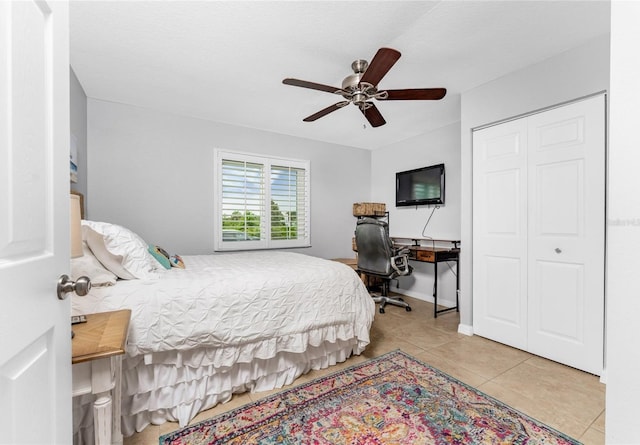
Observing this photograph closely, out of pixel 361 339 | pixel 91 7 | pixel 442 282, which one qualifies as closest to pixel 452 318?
pixel 442 282

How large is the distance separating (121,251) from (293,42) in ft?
6.07

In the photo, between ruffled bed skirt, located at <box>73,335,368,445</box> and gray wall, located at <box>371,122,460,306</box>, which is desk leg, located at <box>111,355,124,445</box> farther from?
gray wall, located at <box>371,122,460,306</box>

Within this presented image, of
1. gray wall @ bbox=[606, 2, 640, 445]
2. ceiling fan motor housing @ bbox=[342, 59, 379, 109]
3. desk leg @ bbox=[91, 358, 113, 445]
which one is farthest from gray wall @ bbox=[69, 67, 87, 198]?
gray wall @ bbox=[606, 2, 640, 445]

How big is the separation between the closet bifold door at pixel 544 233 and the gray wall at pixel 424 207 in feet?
3.25

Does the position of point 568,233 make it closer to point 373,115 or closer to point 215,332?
point 373,115

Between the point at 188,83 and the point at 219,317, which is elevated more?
the point at 188,83

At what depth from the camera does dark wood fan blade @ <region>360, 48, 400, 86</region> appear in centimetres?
170

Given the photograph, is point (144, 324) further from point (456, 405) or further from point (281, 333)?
point (456, 405)

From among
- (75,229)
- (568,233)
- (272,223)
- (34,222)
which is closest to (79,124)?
(75,229)

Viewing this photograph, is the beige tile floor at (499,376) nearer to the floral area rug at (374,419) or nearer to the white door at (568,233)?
the floral area rug at (374,419)

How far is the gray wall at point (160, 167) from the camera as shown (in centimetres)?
314

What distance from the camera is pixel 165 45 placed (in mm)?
2174

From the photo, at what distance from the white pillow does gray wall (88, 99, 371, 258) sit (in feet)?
5.70

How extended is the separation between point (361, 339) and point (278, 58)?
2.35m
